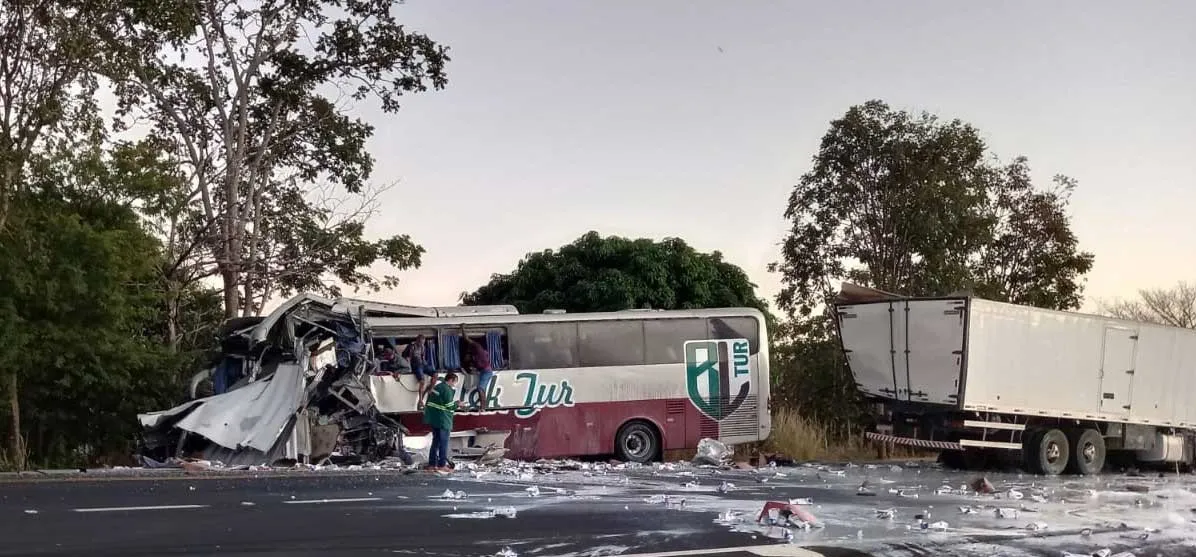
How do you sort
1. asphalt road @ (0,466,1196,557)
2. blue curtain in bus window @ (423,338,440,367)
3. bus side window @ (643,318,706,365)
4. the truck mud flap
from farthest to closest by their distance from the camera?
bus side window @ (643,318,706,365) < blue curtain in bus window @ (423,338,440,367) < the truck mud flap < asphalt road @ (0,466,1196,557)

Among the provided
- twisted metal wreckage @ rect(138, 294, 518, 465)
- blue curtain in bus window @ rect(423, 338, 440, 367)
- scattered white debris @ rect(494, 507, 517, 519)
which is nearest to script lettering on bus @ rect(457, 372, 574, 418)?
blue curtain in bus window @ rect(423, 338, 440, 367)

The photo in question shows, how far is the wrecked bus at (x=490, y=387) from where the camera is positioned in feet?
59.0

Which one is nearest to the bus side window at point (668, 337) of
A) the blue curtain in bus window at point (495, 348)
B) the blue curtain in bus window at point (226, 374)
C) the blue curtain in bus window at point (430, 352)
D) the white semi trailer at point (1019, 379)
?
the blue curtain in bus window at point (495, 348)

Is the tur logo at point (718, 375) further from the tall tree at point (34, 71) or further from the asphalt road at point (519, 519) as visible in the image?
the tall tree at point (34, 71)

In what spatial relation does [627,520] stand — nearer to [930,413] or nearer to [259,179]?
[930,413]

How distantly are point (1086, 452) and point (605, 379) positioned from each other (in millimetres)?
7841

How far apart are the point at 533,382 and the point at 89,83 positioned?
8733mm

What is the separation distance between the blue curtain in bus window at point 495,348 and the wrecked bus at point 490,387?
22 millimetres

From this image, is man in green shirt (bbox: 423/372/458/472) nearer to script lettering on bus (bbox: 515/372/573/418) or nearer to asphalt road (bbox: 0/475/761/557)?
script lettering on bus (bbox: 515/372/573/418)

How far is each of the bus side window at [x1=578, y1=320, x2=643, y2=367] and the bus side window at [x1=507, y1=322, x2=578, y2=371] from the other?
18cm

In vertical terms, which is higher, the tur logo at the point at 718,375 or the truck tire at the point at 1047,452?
the tur logo at the point at 718,375

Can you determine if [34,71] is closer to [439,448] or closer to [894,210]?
[439,448]

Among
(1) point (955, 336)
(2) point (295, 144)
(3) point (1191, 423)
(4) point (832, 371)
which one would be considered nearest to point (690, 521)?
(1) point (955, 336)

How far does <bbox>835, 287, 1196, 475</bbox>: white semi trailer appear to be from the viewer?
1814 centimetres
